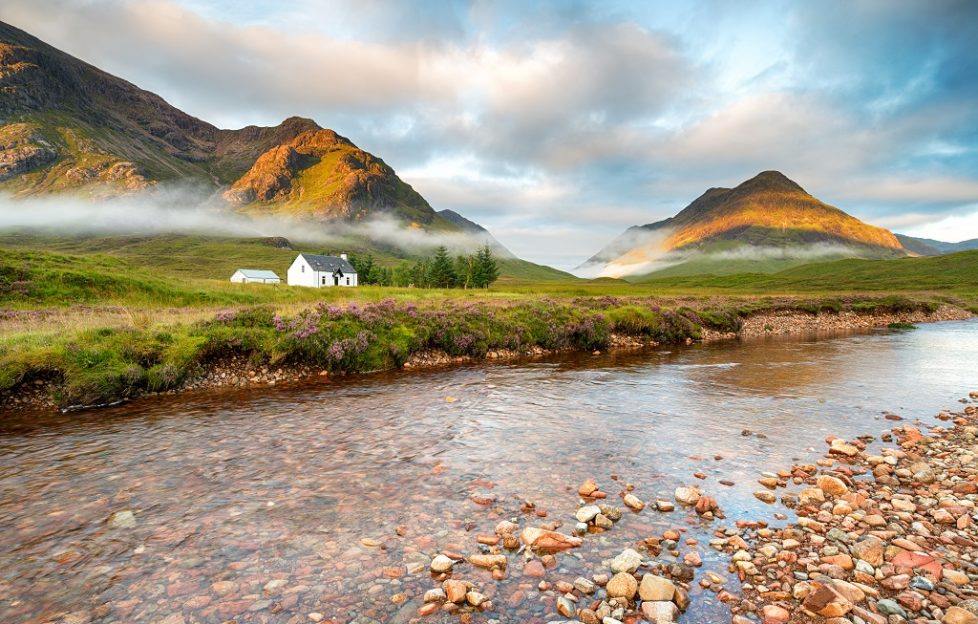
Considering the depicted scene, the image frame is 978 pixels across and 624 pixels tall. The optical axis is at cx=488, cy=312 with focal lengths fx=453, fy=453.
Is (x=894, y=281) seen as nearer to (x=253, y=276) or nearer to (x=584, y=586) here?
(x=584, y=586)

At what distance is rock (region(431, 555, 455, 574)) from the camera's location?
6.77 metres

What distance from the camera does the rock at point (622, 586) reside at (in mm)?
6082

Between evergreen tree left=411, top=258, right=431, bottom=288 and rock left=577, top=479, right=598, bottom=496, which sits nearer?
rock left=577, top=479, right=598, bottom=496

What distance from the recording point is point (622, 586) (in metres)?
6.16

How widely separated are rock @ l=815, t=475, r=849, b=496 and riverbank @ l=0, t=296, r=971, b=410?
19526 millimetres

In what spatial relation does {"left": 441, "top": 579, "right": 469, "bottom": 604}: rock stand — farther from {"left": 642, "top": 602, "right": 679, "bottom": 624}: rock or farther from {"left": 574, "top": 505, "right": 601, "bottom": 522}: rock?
{"left": 574, "top": 505, "right": 601, "bottom": 522}: rock

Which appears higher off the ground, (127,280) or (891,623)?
(127,280)

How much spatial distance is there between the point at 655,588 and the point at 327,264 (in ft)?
438

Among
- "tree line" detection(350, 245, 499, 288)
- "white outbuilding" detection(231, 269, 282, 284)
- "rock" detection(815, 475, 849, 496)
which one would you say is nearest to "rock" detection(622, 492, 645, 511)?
"rock" detection(815, 475, 849, 496)

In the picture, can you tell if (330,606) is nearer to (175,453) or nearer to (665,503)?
(665,503)

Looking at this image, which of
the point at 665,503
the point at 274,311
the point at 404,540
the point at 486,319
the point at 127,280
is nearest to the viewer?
the point at 404,540

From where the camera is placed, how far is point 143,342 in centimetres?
1909

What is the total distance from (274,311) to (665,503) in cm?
2273

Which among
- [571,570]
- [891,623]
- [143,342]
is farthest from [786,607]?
[143,342]
